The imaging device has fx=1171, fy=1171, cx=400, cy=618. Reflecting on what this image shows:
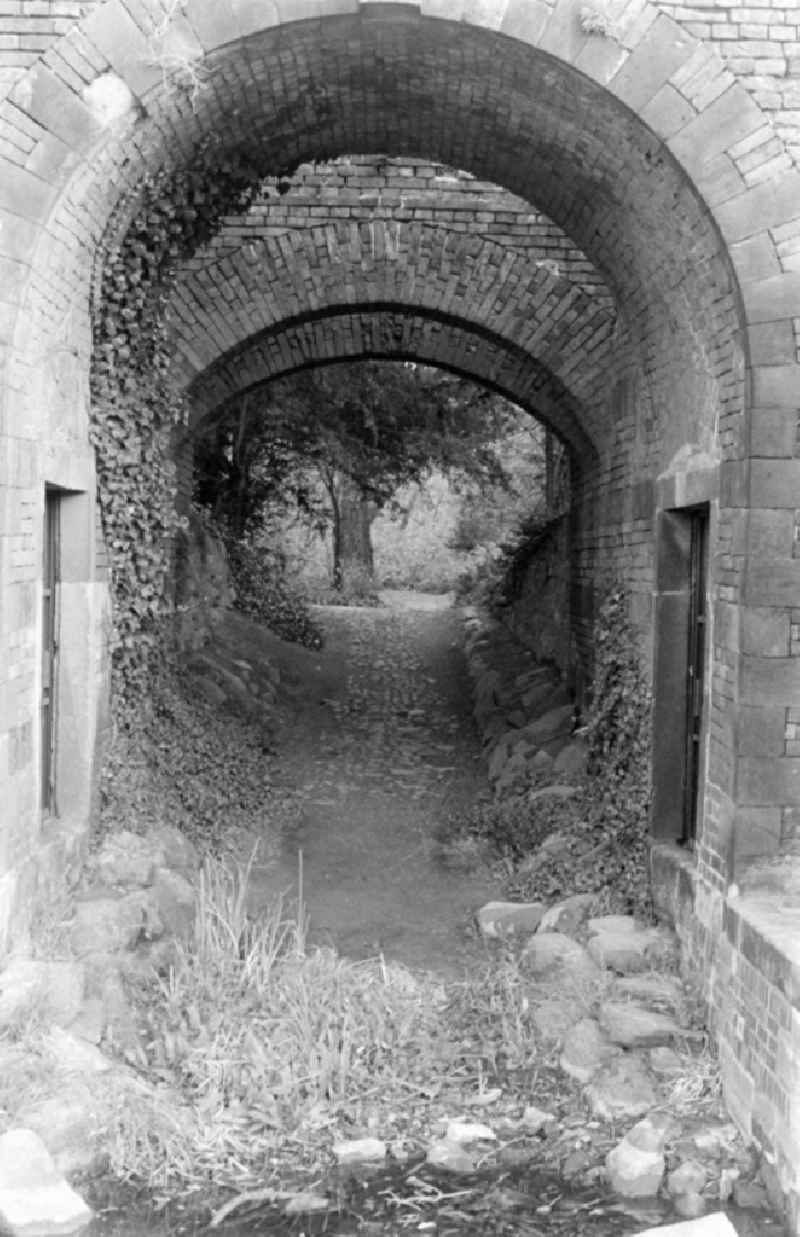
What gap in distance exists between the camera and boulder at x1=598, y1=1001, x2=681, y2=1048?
19.0ft

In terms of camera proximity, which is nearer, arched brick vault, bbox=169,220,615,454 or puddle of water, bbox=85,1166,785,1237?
puddle of water, bbox=85,1166,785,1237

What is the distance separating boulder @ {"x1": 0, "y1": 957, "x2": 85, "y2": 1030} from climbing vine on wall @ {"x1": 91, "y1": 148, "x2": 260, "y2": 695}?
2.28 metres

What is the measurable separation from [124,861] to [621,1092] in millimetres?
3322

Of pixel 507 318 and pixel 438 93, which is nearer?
pixel 438 93

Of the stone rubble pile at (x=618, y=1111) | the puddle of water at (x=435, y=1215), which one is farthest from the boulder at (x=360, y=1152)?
the puddle of water at (x=435, y=1215)

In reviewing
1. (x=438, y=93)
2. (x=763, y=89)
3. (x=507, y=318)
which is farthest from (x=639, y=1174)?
(x=507, y=318)

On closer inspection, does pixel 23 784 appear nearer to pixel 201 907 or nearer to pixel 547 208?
pixel 201 907

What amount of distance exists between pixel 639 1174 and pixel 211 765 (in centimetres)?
574

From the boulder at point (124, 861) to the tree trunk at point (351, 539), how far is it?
679 inches

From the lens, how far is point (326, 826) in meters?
10.1

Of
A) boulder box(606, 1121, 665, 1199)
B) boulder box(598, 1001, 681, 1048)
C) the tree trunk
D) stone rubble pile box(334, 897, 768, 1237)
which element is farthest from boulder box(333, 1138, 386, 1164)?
the tree trunk

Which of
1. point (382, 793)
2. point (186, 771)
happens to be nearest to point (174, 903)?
point (186, 771)

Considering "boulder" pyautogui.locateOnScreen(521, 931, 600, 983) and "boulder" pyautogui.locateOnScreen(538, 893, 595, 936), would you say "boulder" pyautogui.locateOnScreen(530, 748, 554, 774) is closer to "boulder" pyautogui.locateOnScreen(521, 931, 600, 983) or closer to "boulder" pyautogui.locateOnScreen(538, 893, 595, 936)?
"boulder" pyautogui.locateOnScreen(538, 893, 595, 936)

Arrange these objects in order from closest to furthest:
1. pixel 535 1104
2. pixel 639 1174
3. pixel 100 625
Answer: pixel 639 1174 → pixel 535 1104 → pixel 100 625
